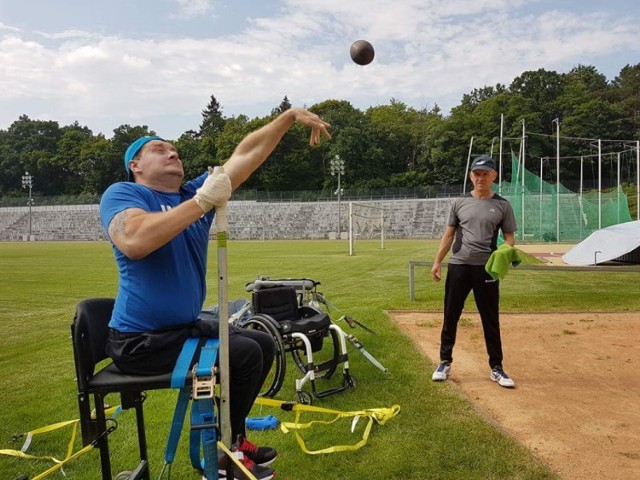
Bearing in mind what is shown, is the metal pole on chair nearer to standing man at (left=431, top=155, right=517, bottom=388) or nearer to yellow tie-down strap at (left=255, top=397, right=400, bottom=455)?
yellow tie-down strap at (left=255, top=397, right=400, bottom=455)

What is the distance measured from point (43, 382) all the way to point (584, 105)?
3359 inches

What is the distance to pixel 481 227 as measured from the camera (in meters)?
5.08

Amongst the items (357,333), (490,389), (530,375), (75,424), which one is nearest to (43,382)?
(75,424)

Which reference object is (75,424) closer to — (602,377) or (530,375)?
(530,375)

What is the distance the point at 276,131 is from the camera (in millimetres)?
3141

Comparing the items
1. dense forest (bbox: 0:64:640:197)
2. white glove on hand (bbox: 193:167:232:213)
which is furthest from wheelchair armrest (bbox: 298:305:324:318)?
dense forest (bbox: 0:64:640:197)

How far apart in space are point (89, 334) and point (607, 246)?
16.5m

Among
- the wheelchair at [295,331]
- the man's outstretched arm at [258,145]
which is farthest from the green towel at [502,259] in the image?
the man's outstretched arm at [258,145]

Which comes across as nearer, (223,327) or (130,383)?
(223,327)

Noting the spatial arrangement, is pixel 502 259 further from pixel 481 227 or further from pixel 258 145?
pixel 258 145

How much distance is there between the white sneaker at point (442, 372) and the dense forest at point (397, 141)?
70274mm

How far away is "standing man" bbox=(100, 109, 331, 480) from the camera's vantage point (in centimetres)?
229

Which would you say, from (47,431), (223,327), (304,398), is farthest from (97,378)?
(304,398)

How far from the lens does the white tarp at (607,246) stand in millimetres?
14922
